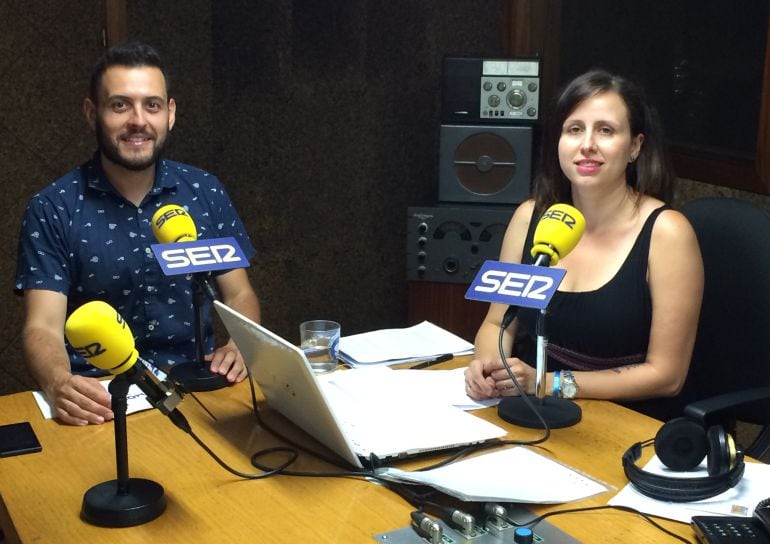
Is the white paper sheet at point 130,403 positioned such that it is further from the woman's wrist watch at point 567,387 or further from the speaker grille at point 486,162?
the speaker grille at point 486,162

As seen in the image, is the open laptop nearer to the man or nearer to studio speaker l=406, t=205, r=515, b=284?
the man

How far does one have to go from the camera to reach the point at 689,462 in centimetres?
149

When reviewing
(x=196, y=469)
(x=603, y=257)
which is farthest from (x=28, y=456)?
(x=603, y=257)

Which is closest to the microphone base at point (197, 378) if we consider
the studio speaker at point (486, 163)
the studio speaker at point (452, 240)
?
the studio speaker at point (452, 240)

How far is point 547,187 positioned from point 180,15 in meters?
1.72

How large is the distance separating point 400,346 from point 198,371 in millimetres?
444

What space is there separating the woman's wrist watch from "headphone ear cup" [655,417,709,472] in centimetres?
37

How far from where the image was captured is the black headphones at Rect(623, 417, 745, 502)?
4.70 feet

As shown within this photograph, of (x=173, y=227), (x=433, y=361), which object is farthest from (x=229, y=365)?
(x=433, y=361)

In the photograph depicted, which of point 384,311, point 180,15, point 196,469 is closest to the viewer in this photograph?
point 196,469

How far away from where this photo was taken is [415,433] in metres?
1.61

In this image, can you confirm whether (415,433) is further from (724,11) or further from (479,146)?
(724,11)

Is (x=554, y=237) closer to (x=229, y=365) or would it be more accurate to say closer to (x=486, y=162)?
(x=229, y=365)

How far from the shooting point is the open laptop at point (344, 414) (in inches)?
58.8
